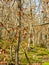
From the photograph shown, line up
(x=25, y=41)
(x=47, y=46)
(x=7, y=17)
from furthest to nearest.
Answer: (x=47, y=46) → (x=7, y=17) → (x=25, y=41)

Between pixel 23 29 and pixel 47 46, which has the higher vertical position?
pixel 23 29

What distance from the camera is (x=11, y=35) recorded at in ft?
15.0

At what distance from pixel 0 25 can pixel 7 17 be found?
6.54 feet

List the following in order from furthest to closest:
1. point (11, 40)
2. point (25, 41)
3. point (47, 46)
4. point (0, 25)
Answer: point (47, 46), point (25, 41), point (11, 40), point (0, 25)

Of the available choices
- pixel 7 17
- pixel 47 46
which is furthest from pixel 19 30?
pixel 47 46

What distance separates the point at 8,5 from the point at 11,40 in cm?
104

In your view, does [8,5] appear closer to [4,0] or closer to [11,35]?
[4,0]

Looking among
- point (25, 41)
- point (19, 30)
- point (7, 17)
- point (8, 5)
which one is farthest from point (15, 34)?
point (7, 17)

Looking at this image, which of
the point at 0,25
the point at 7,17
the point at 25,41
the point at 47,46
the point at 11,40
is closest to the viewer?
the point at 0,25

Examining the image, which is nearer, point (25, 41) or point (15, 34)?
point (15, 34)

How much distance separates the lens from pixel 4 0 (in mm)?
5223

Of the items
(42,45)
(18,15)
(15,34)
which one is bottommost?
(42,45)

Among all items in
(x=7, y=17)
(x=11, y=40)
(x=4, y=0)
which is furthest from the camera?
(x=7, y=17)

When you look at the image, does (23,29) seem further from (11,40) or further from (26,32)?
(11,40)
